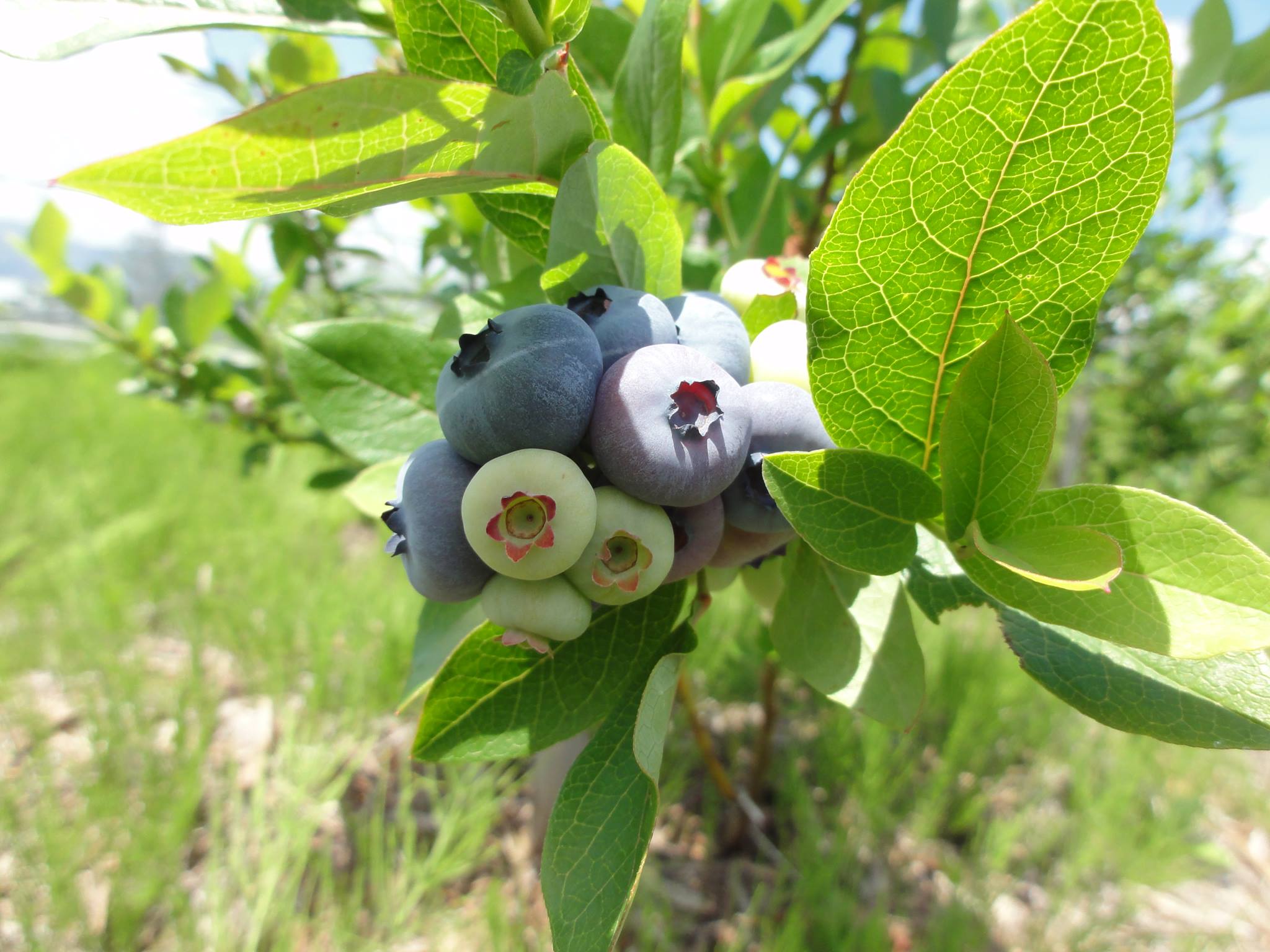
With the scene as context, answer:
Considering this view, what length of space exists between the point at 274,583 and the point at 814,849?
79.1 inches

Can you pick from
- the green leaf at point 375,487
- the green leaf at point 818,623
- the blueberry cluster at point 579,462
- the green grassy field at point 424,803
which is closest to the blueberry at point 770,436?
the blueberry cluster at point 579,462

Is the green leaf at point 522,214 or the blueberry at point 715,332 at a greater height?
the green leaf at point 522,214

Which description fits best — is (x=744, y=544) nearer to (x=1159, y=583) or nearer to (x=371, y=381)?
(x=1159, y=583)

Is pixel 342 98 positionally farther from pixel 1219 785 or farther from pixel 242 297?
pixel 1219 785

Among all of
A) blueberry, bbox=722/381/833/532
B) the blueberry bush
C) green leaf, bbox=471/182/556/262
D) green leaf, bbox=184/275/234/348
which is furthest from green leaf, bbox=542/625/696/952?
green leaf, bbox=184/275/234/348

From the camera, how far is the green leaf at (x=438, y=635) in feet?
2.03

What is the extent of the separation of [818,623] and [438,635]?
1.08ft

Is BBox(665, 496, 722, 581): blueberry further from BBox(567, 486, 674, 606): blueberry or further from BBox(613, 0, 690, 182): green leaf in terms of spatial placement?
BBox(613, 0, 690, 182): green leaf

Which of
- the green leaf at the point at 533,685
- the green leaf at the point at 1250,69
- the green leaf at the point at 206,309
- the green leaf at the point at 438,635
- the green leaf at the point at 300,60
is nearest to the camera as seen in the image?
the green leaf at the point at 533,685

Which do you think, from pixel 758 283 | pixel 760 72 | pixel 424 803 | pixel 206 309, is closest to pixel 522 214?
pixel 758 283

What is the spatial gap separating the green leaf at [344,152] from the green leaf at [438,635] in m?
0.36

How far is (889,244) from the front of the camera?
1.23 ft

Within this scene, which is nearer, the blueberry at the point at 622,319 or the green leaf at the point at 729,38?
the blueberry at the point at 622,319

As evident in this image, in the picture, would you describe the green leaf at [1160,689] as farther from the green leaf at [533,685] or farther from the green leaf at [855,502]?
the green leaf at [533,685]
